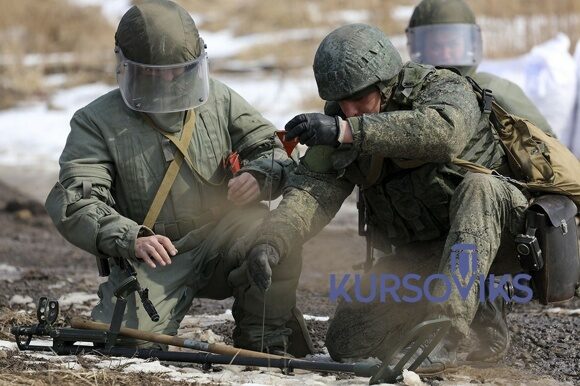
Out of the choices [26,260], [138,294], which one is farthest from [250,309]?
[26,260]

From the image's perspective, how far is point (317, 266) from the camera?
26.9 ft

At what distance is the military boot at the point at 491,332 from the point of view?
511 cm

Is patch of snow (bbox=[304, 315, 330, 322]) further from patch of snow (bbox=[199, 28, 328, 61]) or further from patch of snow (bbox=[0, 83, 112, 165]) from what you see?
patch of snow (bbox=[199, 28, 328, 61])

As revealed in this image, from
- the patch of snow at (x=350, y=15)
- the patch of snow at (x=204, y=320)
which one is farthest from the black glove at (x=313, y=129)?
the patch of snow at (x=350, y=15)

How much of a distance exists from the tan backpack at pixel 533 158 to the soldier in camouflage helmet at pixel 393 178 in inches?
2.6

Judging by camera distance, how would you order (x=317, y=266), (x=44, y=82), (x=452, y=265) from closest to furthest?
(x=452, y=265)
(x=317, y=266)
(x=44, y=82)

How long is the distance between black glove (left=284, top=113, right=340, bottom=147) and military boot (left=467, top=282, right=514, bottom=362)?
1284 millimetres

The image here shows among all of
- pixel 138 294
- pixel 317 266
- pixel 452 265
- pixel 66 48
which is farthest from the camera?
pixel 66 48

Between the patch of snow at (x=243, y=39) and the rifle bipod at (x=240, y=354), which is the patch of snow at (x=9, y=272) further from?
the patch of snow at (x=243, y=39)

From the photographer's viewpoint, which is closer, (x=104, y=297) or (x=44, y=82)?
(x=104, y=297)

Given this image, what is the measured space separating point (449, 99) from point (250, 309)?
130 centimetres

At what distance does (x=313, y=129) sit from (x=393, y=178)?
74 centimetres

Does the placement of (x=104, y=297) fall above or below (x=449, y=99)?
below

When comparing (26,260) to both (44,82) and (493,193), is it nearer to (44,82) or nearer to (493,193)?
(493,193)
